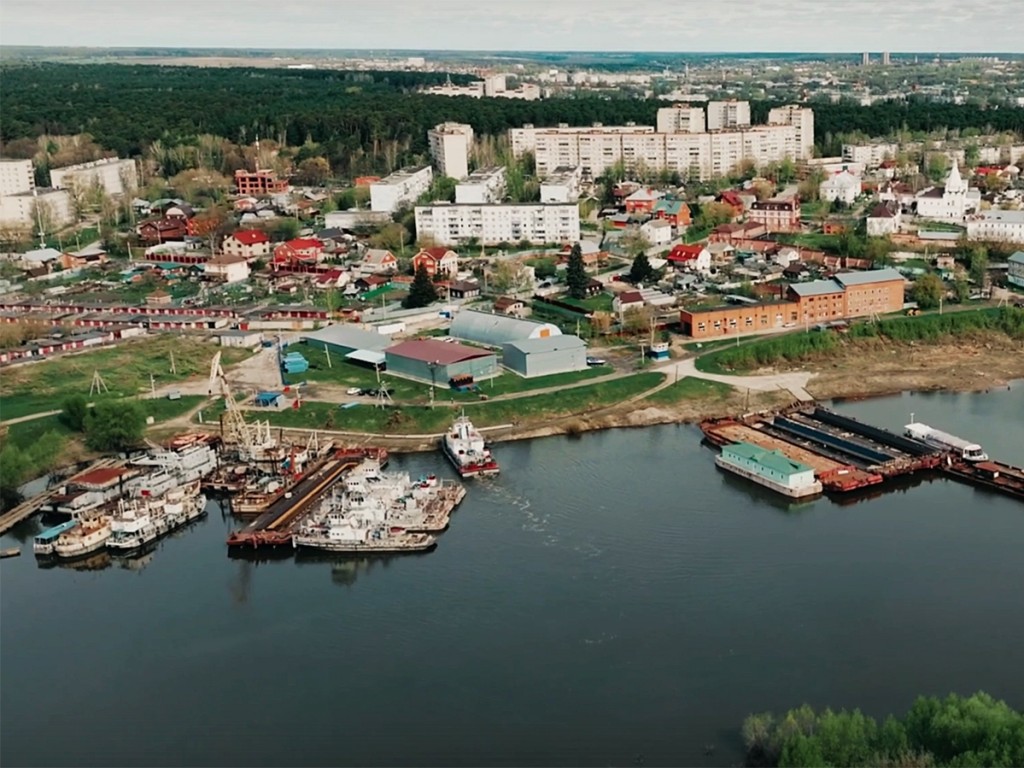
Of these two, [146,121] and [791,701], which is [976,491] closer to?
[791,701]

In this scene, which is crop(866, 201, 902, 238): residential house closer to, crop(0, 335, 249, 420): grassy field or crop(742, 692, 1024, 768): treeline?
crop(0, 335, 249, 420): grassy field

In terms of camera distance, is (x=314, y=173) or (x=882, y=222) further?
(x=314, y=173)

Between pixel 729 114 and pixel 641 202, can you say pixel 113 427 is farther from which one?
pixel 729 114

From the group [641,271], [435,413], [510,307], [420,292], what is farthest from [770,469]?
[641,271]

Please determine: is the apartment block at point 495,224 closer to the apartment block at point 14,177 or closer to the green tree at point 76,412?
the apartment block at point 14,177

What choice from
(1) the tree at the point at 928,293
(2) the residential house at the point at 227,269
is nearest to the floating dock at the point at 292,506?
(2) the residential house at the point at 227,269

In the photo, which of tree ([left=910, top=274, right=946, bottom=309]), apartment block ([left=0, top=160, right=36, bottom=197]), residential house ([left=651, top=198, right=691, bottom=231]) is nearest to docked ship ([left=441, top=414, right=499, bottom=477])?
tree ([left=910, top=274, right=946, bottom=309])

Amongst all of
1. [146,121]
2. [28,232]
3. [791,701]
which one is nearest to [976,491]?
[791,701]
